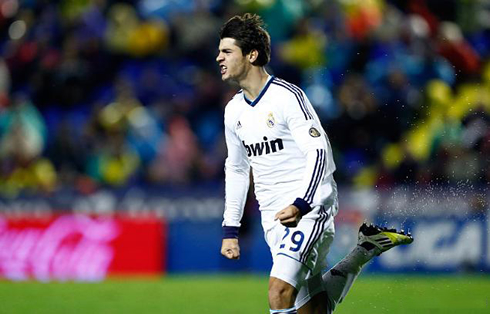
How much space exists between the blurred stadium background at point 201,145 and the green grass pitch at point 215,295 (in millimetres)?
54

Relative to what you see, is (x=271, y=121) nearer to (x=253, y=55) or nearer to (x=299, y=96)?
(x=299, y=96)

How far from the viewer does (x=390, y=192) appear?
14.1m

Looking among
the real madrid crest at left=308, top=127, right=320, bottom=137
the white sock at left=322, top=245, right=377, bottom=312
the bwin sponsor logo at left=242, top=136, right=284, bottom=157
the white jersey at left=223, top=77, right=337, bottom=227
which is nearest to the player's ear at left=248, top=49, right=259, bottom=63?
the white jersey at left=223, top=77, right=337, bottom=227

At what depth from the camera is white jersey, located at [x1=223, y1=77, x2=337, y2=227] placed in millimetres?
6578

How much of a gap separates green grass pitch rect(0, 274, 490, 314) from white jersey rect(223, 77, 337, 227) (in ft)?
11.9

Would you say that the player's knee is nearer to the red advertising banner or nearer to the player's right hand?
the player's right hand

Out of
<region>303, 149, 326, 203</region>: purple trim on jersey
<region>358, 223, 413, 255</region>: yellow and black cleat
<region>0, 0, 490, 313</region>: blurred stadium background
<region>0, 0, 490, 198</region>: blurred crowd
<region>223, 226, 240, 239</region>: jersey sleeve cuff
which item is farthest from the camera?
<region>0, 0, 490, 198</region>: blurred crowd

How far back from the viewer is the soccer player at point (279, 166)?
654cm

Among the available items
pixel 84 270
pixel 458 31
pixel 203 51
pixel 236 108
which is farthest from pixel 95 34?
pixel 236 108

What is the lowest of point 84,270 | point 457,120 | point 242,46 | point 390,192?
point 84,270

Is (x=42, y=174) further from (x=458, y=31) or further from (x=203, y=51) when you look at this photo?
(x=458, y=31)

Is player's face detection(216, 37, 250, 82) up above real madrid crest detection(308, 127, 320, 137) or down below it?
above

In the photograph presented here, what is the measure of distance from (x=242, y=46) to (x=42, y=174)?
8947 mm

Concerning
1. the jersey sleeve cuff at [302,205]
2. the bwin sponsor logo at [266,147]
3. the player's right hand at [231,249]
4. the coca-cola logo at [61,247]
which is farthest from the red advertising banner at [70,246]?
the jersey sleeve cuff at [302,205]
